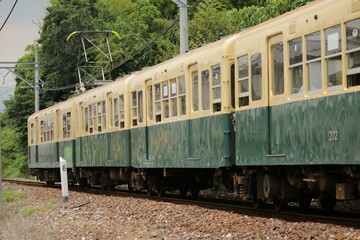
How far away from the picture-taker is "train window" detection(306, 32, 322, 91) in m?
11.1

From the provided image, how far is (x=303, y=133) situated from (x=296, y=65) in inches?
41.9

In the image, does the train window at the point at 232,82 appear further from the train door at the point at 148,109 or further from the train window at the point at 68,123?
the train window at the point at 68,123

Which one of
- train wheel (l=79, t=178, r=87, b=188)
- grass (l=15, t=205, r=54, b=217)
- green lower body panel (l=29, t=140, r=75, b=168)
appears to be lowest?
grass (l=15, t=205, r=54, b=217)

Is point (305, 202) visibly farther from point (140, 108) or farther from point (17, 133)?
point (17, 133)

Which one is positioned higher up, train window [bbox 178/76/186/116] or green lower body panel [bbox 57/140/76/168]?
train window [bbox 178/76/186/116]

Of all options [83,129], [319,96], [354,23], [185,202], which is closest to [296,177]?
[319,96]

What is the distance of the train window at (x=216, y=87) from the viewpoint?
48.8ft

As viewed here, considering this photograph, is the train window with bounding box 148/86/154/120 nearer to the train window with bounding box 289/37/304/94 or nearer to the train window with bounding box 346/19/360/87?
the train window with bounding box 289/37/304/94

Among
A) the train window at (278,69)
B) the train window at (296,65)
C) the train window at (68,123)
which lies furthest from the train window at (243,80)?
the train window at (68,123)

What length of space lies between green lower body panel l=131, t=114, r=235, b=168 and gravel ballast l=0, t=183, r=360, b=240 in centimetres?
100

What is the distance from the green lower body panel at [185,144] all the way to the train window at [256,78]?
1171mm

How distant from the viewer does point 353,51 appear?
1016cm

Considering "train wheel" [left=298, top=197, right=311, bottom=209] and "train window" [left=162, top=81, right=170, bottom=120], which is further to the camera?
"train window" [left=162, top=81, right=170, bottom=120]

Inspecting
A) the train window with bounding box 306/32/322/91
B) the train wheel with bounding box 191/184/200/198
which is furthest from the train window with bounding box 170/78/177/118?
the train window with bounding box 306/32/322/91
